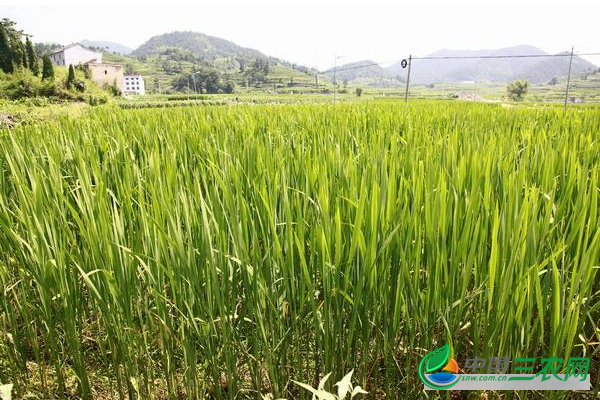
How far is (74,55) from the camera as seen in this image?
70.6 m

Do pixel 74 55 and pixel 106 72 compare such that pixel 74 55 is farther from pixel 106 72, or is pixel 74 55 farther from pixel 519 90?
pixel 519 90

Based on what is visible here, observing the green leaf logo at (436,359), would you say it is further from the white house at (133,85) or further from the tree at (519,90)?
the white house at (133,85)

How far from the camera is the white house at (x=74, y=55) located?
6962 centimetres

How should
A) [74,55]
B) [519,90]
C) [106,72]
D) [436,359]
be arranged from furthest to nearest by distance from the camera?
[74,55] < [519,90] < [106,72] < [436,359]

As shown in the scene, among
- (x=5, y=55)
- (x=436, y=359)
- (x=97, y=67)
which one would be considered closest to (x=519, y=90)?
(x=5, y=55)

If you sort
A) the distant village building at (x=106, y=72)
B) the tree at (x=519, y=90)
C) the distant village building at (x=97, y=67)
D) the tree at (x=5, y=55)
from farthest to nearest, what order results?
1. the tree at (x=519, y=90)
2. the distant village building at (x=106, y=72)
3. the distant village building at (x=97, y=67)
4. the tree at (x=5, y=55)

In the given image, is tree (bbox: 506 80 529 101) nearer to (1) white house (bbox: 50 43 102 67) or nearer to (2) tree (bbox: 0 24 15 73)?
(2) tree (bbox: 0 24 15 73)

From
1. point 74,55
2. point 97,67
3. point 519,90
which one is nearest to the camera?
point 97,67

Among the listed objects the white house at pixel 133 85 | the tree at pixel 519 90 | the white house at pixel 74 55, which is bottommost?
the tree at pixel 519 90

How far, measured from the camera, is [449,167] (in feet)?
4.55

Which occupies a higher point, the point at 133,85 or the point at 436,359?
the point at 133,85

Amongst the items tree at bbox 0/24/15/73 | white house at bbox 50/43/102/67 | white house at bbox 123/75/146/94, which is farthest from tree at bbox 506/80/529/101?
white house at bbox 50/43/102/67

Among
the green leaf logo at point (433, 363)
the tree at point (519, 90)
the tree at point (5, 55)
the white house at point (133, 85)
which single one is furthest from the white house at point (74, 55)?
the green leaf logo at point (433, 363)

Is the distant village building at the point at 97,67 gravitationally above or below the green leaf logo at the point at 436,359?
above
